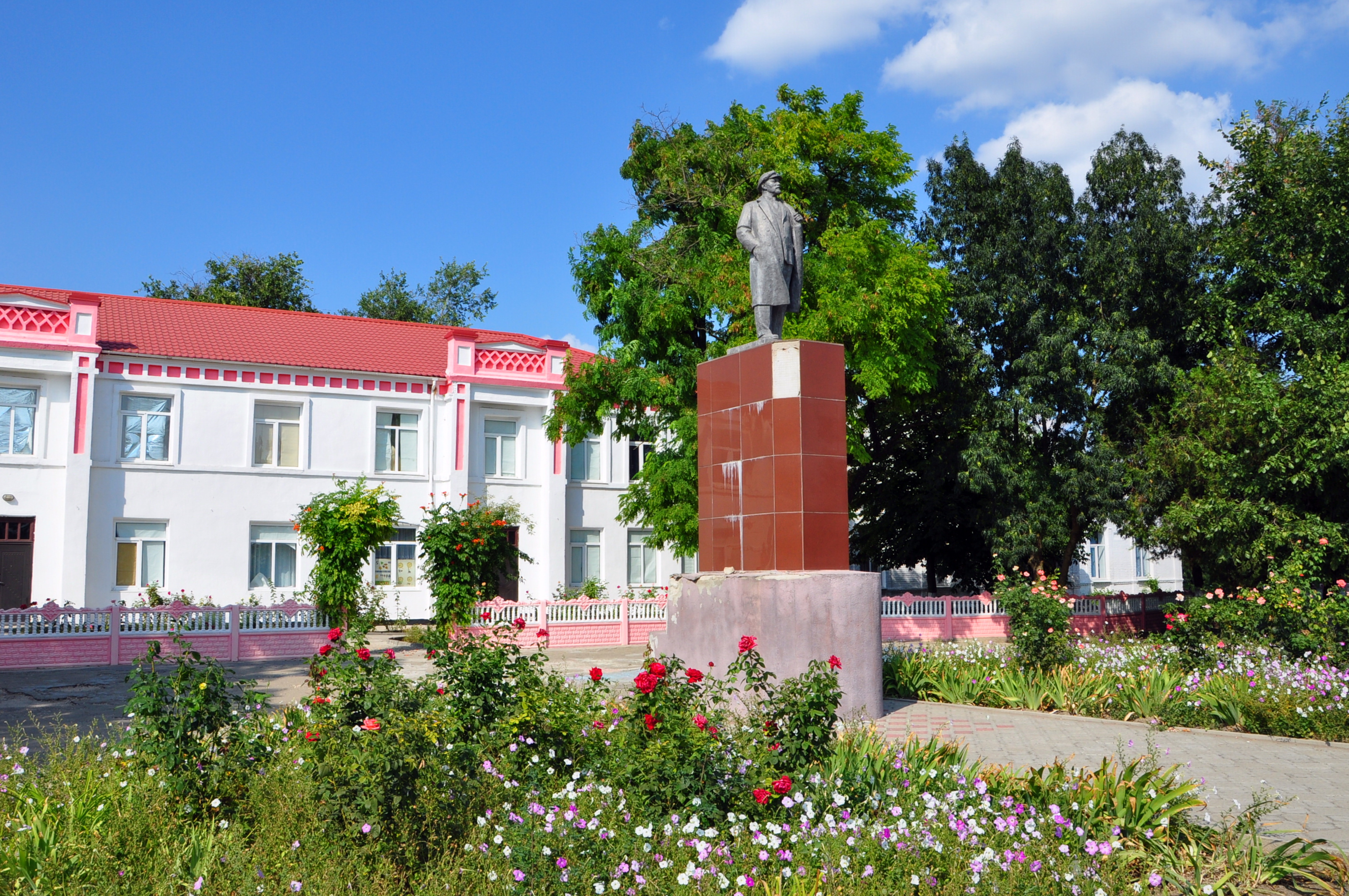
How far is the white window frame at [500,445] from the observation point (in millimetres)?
25547

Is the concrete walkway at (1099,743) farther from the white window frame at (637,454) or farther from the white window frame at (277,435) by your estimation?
the white window frame at (637,454)

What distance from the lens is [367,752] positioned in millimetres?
4418

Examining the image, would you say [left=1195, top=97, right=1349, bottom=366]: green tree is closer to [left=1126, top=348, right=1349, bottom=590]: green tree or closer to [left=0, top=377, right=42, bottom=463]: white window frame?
[left=1126, top=348, right=1349, bottom=590]: green tree

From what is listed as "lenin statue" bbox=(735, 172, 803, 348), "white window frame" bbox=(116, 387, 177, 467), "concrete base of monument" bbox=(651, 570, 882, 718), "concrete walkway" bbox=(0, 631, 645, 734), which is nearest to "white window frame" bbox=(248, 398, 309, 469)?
"white window frame" bbox=(116, 387, 177, 467)

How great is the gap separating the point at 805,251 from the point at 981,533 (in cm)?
838

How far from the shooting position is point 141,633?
1695cm

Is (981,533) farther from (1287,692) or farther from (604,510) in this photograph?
(1287,692)

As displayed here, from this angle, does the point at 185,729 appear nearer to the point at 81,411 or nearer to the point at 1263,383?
the point at 1263,383

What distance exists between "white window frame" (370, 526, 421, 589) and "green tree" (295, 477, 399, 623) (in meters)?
5.69

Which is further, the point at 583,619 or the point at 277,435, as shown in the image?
the point at 277,435

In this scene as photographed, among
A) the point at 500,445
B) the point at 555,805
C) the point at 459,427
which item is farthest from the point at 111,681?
the point at 500,445

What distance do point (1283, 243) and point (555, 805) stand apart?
59.8 feet

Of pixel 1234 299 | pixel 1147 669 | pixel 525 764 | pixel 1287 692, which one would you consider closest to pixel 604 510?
pixel 1234 299

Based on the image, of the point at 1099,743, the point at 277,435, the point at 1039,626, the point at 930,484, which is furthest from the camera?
the point at 277,435
